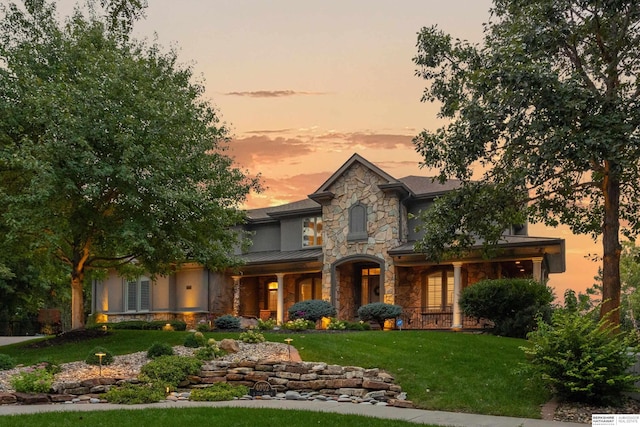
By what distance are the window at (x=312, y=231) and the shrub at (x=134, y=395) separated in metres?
17.7

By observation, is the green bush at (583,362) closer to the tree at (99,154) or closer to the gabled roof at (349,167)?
the tree at (99,154)

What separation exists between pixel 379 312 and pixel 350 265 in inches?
191

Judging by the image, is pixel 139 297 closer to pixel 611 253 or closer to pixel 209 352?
pixel 209 352

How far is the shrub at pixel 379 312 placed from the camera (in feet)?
80.3

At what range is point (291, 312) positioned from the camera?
25.3 metres

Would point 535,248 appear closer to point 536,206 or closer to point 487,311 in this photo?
point 487,311

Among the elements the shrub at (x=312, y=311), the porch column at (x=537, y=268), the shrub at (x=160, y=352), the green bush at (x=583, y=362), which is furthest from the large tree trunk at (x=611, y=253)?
the shrub at (x=312, y=311)

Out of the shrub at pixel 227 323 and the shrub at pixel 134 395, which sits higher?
the shrub at pixel 227 323

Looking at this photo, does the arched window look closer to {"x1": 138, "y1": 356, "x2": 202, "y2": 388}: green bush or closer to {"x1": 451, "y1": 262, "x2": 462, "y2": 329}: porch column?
{"x1": 451, "y1": 262, "x2": 462, "y2": 329}: porch column

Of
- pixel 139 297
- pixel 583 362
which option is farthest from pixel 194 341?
pixel 139 297

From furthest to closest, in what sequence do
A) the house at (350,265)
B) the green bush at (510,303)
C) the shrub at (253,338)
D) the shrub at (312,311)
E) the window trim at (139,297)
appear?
the window trim at (139,297) → the house at (350,265) → the shrub at (312,311) → the green bush at (510,303) → the shrub at (253,338)

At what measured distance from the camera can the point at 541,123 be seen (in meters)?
12.6

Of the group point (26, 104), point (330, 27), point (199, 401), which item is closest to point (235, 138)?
point (330, 27)

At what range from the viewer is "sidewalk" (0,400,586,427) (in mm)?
10484
